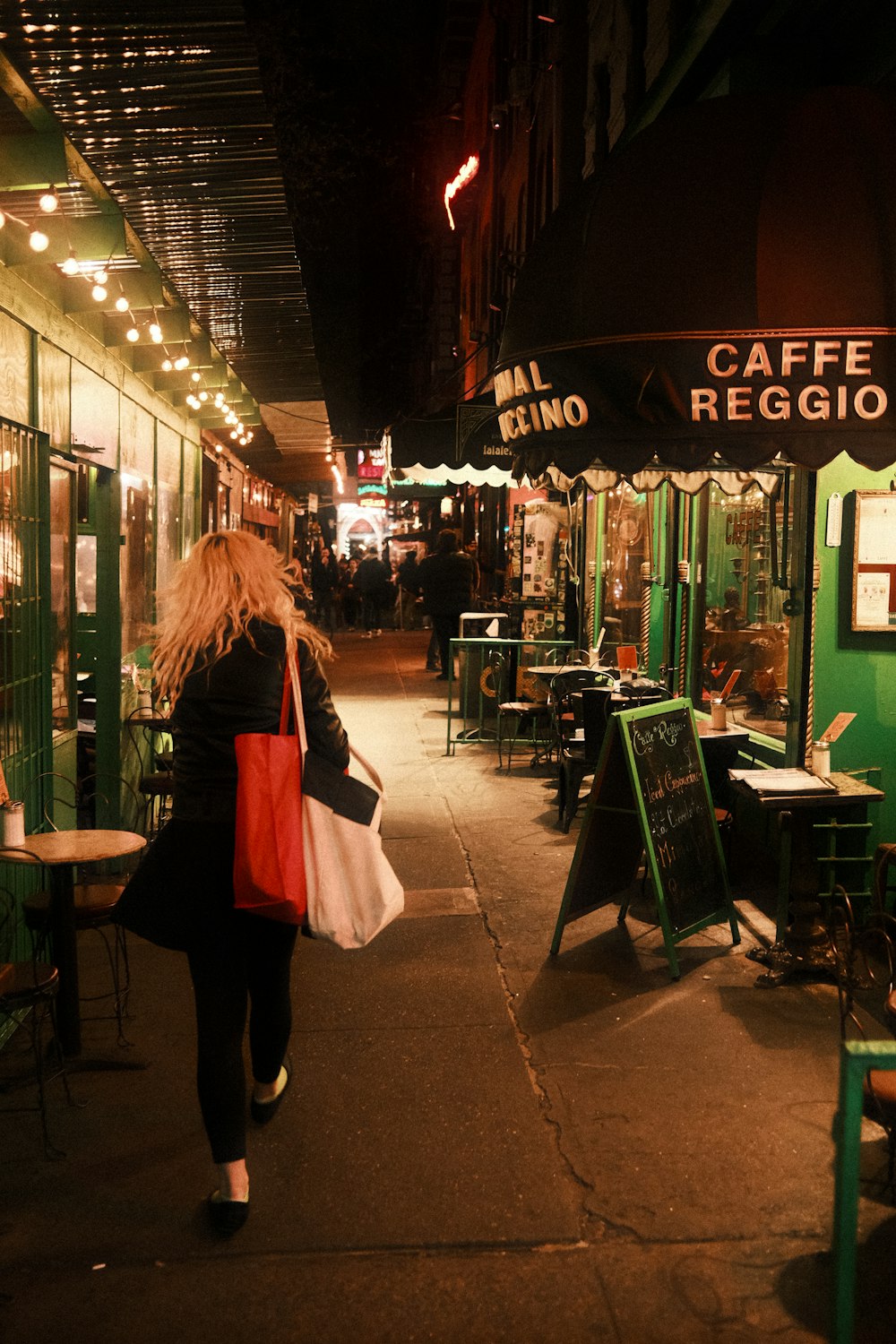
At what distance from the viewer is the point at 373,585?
2686cm

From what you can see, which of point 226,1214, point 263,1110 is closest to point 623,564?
point 263,1110

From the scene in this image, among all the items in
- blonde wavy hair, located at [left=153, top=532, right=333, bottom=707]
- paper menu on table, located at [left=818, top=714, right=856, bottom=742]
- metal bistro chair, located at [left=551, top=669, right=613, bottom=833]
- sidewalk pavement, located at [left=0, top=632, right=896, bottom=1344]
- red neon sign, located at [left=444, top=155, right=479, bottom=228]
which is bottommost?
sidewalk pavement, located at [left=0, top=632, right=896, bottom=1344]

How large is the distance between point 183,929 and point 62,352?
4376mm

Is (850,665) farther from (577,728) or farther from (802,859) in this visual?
(577,728)

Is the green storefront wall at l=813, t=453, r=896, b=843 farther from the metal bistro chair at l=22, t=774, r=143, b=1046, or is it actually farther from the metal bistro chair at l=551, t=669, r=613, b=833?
the metal bistro chair at l=22, t=774, r=143, b=1046

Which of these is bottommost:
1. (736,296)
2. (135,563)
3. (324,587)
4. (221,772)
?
(221,772)

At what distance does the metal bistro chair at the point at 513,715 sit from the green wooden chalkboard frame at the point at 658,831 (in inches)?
198

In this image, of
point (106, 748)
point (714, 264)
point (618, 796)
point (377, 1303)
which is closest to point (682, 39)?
point (714, 264)

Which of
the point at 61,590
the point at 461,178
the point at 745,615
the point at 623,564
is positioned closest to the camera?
the point at 61,590

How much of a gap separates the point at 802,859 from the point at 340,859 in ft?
9.96

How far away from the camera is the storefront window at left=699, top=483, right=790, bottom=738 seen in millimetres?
8156

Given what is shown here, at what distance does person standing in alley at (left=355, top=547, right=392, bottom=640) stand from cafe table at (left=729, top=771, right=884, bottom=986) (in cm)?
2067

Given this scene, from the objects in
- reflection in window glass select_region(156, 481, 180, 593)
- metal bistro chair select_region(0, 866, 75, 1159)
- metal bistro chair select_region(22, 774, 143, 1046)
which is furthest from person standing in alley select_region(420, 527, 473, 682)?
metal bistro chair select_region(0, 866, 75, 1159)

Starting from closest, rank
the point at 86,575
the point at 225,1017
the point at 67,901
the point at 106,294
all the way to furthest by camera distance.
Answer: the point at 225,1017 < the point at 67,901 < the point at 106,294 < the point at 86,575
